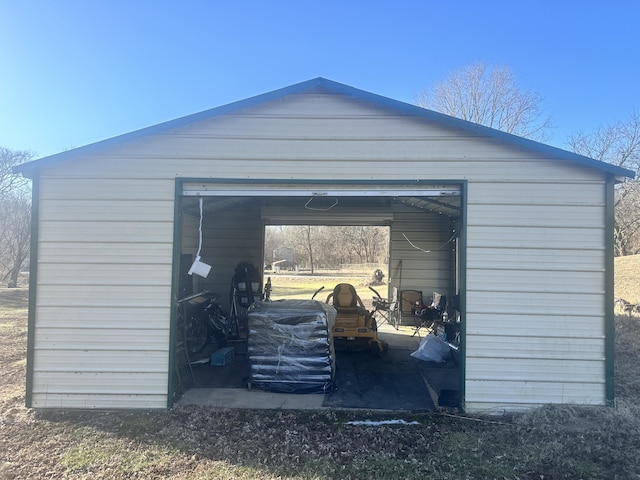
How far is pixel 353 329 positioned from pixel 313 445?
333 cm

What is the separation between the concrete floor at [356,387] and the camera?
4664mm

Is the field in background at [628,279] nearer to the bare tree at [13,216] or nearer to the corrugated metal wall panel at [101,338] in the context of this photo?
the corrugated metal wall panel at [101,338]

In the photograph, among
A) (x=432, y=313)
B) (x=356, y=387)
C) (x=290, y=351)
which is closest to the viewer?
(x=290, y=351)

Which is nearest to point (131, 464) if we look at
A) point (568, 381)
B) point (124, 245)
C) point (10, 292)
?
point (124, 245)

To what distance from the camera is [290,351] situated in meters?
5.02

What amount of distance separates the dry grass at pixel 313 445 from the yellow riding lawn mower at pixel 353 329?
2.54m

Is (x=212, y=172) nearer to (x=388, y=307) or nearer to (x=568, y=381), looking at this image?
(x=568, y=381)

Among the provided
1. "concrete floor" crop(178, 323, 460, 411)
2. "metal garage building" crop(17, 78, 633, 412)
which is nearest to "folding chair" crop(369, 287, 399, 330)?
"concrete floor" crop(178, 323, 460, 411)

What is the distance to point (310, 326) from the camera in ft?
16.4

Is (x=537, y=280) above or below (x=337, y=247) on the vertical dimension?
below

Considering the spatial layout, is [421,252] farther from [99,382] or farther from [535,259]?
[99,382]

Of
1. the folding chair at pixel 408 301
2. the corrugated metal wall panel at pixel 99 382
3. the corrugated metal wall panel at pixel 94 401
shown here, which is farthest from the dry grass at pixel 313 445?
the folding chair at pixel 408 301

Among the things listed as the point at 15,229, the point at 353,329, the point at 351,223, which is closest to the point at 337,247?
the point at 15,229

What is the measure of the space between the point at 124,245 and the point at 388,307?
273 inches
